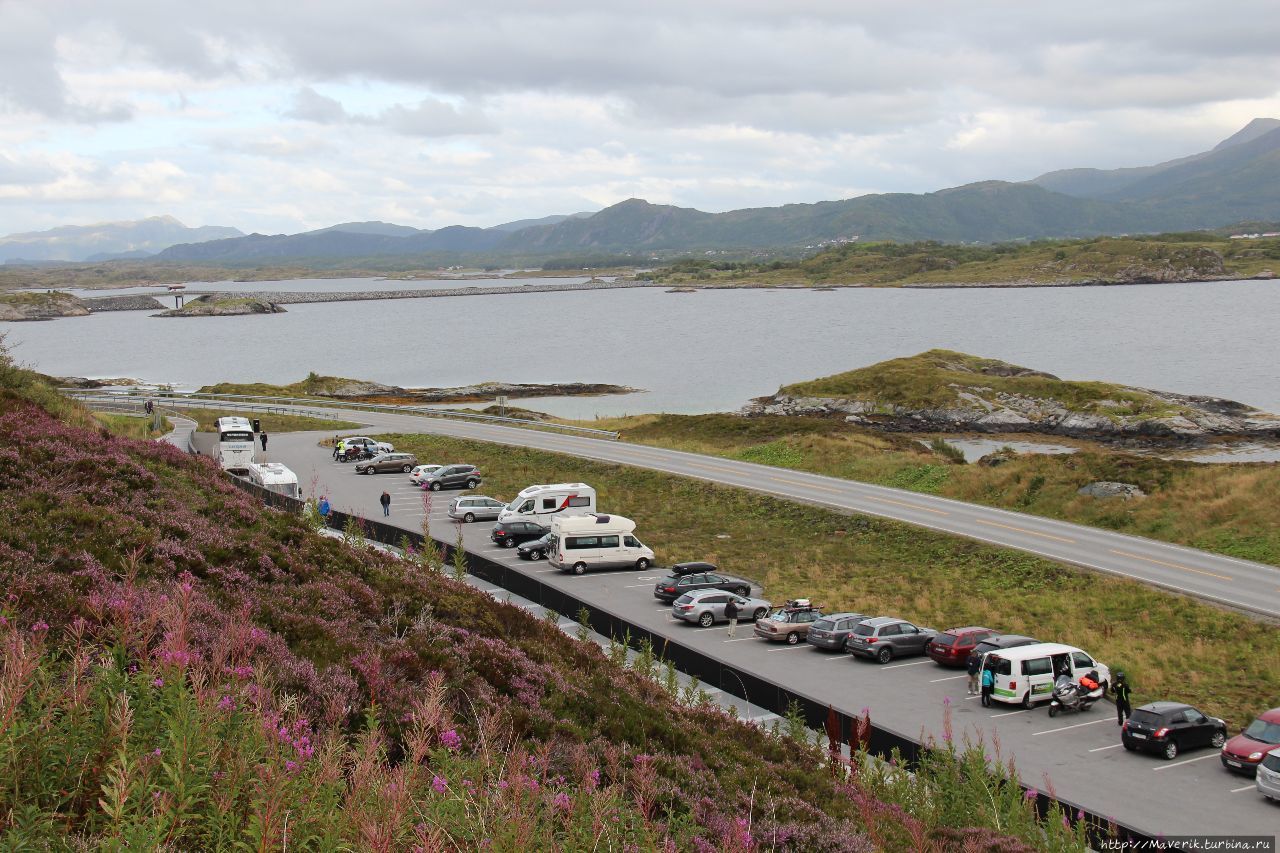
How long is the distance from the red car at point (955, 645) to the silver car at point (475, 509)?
22.0 m

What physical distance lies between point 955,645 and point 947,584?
29.9ft

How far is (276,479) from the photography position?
40219mm

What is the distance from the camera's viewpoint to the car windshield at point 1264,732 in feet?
60.8

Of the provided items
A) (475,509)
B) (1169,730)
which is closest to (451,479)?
(475,509)

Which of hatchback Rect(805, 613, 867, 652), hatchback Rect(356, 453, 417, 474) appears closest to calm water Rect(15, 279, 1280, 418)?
hatchback Rect(356, 453, 417, 474)

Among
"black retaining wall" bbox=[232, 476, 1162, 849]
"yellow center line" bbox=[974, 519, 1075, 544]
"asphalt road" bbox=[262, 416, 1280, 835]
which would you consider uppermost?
"black retaining wall" bbox=[232, 476, 1162, 849]

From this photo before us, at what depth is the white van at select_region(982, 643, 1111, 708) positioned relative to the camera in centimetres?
2208

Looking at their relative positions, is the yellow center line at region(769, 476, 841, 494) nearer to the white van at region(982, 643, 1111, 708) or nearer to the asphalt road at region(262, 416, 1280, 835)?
the asphalt road at region(262, 416, 1280, 835)

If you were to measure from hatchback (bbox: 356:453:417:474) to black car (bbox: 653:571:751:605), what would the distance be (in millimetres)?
25496

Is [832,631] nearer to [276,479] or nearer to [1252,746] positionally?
[1252,746]

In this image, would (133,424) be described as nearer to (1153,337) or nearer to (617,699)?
(617,699)

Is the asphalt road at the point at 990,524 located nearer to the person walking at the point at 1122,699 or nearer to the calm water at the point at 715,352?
the person walking at the point at 1122,699

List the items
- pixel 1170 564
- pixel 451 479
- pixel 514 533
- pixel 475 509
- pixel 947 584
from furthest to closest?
pixel 451 479
pixel 475 509
pixel 514 533
pixel 1170 564
pixel 947 584

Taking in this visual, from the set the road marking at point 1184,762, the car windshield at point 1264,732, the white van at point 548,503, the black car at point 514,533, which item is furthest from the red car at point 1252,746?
the white van at point 548,503
